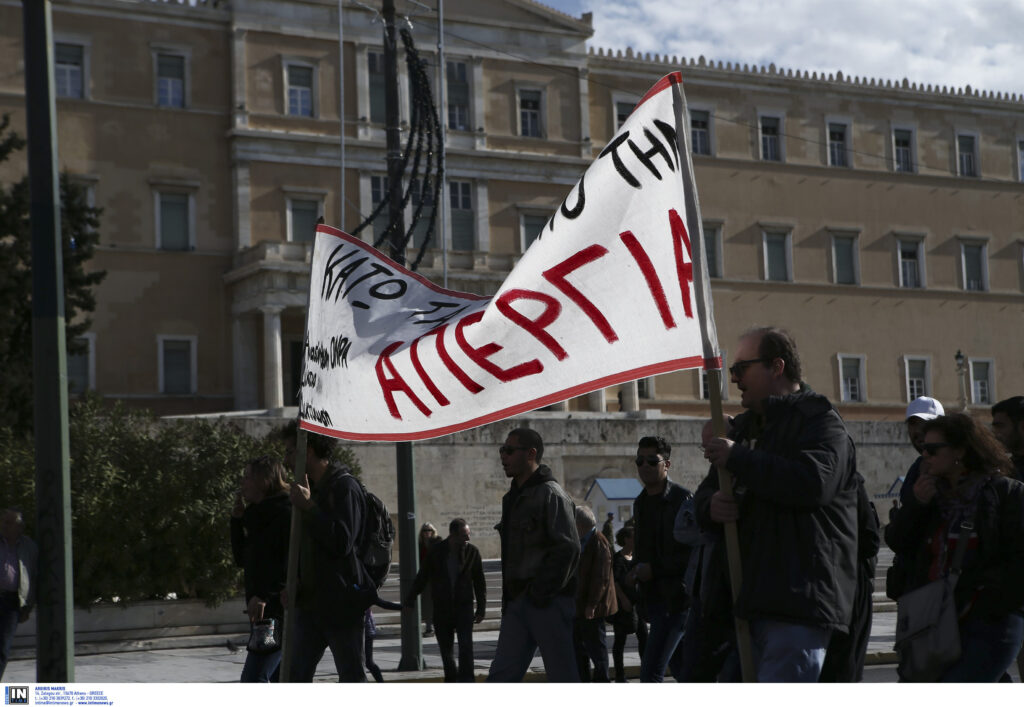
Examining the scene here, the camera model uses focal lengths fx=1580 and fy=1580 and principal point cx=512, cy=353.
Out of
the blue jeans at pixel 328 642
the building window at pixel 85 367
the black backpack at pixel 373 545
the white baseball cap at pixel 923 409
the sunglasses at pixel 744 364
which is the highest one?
the building window at pixel 85 367

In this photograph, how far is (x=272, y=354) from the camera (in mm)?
36156

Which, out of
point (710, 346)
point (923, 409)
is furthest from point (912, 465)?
point (710, 346)

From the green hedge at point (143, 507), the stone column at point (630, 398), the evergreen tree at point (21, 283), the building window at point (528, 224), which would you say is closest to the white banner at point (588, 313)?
the green hedge at point (143, 507)

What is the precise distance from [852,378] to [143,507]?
3234cm

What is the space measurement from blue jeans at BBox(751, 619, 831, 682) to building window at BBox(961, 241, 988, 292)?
144 ft

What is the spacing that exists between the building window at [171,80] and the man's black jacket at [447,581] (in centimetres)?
2841

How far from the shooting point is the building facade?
3678 centimetres

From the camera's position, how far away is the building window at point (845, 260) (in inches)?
1757

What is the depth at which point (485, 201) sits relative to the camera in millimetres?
40094

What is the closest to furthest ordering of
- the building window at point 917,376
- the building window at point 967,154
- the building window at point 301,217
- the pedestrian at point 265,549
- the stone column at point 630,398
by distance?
1. the pedestrian at point 265,549
2. the building window at point 301,217
3. the stone column at point 630,398
4. the building window at point 917,376
5. the building window at point 967,154

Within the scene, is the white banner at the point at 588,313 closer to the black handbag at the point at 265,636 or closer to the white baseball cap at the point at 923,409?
the black handbag at the point at 265,636

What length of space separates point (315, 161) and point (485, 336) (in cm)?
3417

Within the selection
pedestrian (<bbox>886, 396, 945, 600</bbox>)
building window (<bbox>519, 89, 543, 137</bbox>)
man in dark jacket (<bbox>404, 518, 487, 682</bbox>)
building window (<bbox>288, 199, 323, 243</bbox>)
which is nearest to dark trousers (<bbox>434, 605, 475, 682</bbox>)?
man in dark jacket (<bbox>404, 518, 487, 682</bbox>)

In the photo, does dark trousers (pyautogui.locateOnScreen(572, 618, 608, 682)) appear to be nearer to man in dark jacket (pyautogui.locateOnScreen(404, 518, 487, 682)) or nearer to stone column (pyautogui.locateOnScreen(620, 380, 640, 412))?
man in dark jacket (pyautogui.locateOnScreen(404, 518, 487, 682))
